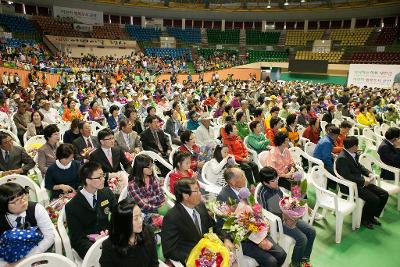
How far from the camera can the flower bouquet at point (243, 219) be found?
104 inches

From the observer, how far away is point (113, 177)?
3855mm

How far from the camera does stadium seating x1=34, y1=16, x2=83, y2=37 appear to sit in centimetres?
2545

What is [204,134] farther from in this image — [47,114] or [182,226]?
[47,114]

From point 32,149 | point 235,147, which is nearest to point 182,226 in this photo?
point 235,147

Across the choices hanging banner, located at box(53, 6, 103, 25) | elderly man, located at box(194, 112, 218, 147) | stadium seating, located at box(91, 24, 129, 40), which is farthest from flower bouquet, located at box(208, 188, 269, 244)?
hanging banner, located at box(53, 6, 103, 25)

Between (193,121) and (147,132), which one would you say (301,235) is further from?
(193,121)

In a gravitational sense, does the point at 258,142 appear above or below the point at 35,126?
below

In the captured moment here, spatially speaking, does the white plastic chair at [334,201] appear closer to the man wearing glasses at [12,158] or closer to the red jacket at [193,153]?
A: the red jacket at [193,153]

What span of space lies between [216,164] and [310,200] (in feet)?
6.28

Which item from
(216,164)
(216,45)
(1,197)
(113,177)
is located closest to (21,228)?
(1,197)

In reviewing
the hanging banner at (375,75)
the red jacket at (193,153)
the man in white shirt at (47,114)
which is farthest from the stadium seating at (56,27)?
the red jacket at (193,153)

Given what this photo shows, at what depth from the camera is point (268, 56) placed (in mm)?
30219

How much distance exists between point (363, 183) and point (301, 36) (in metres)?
29.7

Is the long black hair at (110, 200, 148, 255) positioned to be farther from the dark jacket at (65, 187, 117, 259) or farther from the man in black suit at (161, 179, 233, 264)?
the dark jacket at (65, 187, 117, 259)
